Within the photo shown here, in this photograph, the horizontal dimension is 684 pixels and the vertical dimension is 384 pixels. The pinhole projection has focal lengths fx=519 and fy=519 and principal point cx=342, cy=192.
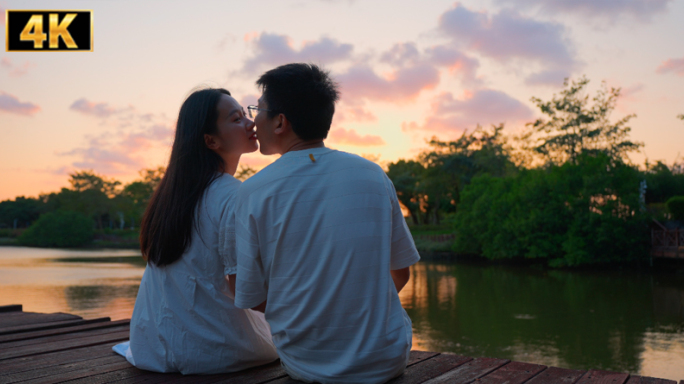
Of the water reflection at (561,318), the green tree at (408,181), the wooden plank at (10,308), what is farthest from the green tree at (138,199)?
the wooden plank at (10,308)

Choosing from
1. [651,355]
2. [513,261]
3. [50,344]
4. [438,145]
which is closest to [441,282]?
[513,261]

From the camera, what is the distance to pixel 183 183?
5.86 feet

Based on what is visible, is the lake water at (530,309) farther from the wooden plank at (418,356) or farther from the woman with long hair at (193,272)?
the woman with long hair at (193,272)

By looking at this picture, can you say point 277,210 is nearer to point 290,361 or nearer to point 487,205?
point 290,361

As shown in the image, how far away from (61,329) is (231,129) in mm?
1858

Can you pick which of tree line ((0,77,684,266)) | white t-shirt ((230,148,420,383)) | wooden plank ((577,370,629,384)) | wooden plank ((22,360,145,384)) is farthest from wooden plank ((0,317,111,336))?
tree line ((0,77,684,266))

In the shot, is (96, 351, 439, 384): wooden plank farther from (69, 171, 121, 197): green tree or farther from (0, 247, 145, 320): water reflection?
(69, 171, 121, 197): green tree

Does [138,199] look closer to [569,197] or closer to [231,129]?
[569,197]

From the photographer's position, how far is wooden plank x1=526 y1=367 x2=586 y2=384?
1.69m

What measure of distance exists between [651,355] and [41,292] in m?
15.1

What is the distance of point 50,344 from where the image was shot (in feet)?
8.14

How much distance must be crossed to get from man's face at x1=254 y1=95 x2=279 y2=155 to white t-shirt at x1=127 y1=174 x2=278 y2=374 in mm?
275

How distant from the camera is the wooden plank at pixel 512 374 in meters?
1.68

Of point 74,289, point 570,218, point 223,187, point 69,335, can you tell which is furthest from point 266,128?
point 570,218
